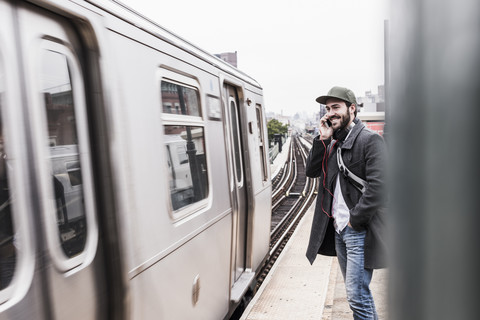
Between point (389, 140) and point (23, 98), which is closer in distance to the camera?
point (389, 140)

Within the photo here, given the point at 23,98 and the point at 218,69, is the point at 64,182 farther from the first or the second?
the point at 218,69

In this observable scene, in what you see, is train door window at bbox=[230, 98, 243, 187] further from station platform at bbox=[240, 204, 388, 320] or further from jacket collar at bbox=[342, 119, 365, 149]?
jacket collar at bbox=[342, 119, 365, 149]

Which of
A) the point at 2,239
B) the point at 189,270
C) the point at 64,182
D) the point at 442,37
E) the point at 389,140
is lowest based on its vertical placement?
the point at 189,270

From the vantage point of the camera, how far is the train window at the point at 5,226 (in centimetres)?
175

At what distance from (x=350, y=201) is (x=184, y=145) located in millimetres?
1323

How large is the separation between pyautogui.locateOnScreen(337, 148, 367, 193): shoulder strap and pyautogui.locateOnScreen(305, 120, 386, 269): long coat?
24mm

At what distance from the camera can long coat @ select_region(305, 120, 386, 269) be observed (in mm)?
3043

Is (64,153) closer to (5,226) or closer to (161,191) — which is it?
(5,226)

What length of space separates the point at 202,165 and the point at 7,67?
7.18 ft

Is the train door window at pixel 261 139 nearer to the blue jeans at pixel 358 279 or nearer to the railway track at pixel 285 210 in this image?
the railway track at pixel 285 210

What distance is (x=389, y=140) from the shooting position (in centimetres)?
61

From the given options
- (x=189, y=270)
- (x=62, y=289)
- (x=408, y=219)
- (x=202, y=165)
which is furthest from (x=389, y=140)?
(x=202, y=165)

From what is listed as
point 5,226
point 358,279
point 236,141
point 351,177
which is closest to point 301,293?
point 236,141

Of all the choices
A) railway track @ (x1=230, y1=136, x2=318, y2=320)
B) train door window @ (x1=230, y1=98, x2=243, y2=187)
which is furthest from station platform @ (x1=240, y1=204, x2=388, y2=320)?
train door window @ (x1=230, y1=98, x2=243, y2=187)
